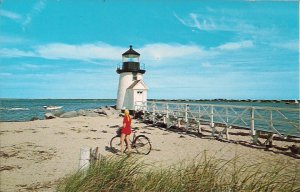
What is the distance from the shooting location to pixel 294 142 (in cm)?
1295

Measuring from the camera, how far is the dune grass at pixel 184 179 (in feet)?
13.4

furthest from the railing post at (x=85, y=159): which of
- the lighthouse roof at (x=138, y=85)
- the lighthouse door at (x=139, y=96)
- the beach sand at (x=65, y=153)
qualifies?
the lighthouse roof at (x=138, y=85)

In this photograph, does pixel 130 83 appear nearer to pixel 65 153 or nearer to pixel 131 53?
pixel 131 53

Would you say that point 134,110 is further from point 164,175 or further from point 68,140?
point 164,175

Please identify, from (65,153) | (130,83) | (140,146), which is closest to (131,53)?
(130,83)

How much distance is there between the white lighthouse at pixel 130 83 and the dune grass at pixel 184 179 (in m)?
24.4

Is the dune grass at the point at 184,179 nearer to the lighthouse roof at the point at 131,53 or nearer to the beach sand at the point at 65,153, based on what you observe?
the beach sand at the point at 65,153

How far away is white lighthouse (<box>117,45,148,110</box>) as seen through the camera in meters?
29.8

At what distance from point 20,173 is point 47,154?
269 cm

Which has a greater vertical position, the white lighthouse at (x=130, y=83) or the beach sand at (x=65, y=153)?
the white lighthouse at (x=130, y=83)

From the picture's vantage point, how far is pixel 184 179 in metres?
4.53

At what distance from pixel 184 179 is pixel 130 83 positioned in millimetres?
26662

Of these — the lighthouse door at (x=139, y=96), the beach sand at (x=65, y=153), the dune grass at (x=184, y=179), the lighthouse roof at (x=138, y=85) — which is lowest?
the beach sand at (x=65, y=153)

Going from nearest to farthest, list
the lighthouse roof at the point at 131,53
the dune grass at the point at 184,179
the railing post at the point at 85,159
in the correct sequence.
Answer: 1. the dune grass at the point at 184,179
2. the railing post at the point at 85,159
3. the lighthouse roof at the point at 131,53
